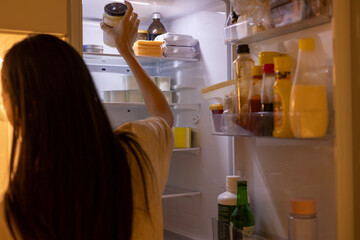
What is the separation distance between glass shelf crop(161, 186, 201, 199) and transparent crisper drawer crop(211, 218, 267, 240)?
0.62m

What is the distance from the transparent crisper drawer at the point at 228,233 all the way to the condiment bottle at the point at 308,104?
425mm

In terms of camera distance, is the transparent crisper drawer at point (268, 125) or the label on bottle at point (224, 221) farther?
the label on bottle at point (224, 221)

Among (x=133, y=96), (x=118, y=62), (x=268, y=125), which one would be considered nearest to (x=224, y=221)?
(x=268, y=125)

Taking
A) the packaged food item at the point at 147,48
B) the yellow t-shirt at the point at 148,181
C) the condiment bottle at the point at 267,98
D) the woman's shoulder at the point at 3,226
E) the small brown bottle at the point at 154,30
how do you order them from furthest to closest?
the small brown bottle at the point at 154,30, the packaged food item at the point at 147,48, the condiment bottle at the point at 267,98, the yellow t-shirt at the point at 148,181, the woman's shoulder at the point at 3,226

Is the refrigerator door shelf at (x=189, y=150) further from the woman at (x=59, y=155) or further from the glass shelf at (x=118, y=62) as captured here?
the woman at (x=59, y=155)

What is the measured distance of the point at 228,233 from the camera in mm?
1388

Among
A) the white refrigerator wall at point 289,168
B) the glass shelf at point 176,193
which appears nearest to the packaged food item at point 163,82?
the glass shelf at point 176,193

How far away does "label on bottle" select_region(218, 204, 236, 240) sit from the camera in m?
1.40

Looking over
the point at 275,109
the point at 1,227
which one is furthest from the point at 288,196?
the point at 1,227

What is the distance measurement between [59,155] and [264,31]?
2.49ft

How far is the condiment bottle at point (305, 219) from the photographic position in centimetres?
112

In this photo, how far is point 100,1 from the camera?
6.35ft

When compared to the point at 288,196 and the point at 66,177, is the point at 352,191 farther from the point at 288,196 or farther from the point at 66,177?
the point at 66,177

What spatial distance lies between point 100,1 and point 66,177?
1323 mm
